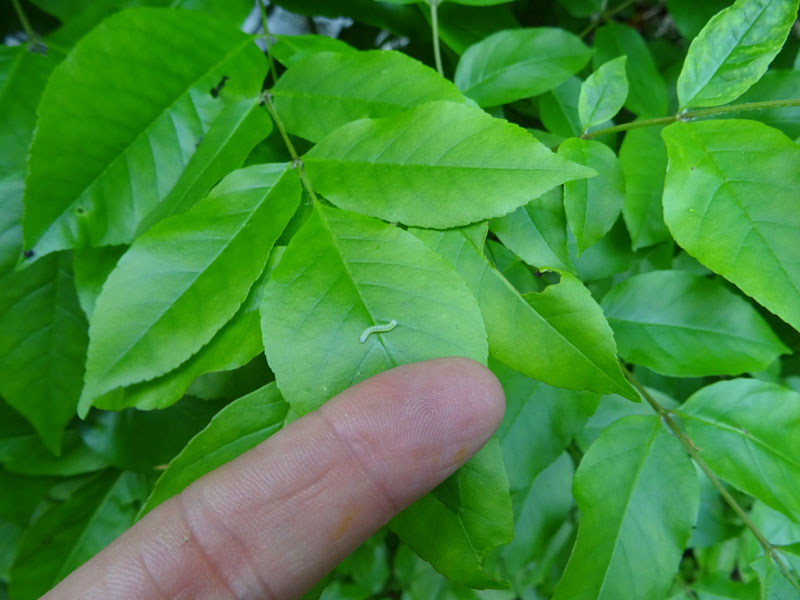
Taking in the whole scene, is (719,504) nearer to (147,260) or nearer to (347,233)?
(347,233)

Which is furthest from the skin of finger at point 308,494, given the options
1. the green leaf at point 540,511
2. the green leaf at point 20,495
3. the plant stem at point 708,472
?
the green leaf at point 20,495

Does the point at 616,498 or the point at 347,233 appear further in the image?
the point at 616,498

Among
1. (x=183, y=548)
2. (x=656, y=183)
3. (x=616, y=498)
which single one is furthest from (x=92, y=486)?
(x=656, y=183)

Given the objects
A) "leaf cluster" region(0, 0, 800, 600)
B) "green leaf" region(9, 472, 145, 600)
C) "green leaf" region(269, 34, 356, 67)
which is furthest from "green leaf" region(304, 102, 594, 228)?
"green leaf" region(9, 472, 145, 600)

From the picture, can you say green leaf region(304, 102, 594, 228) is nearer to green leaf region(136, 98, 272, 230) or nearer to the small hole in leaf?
green leaf region(136, 98, 272, 230)

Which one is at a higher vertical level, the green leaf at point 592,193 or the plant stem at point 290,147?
the plant stem at point 290,147

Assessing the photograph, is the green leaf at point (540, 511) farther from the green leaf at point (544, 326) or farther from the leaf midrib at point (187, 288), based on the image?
the leaf midrib at point (187, 288)
